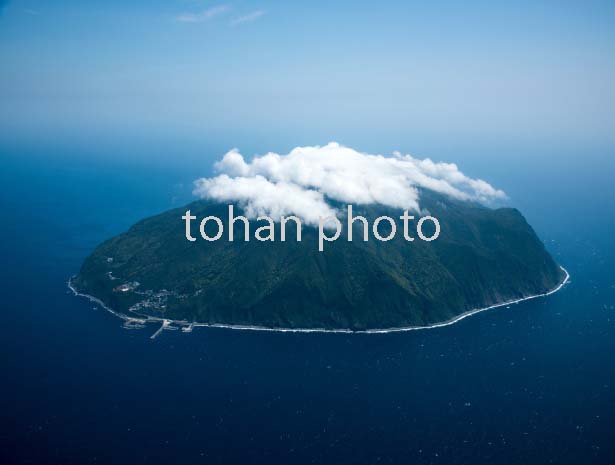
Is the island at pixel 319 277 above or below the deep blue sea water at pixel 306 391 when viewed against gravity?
above

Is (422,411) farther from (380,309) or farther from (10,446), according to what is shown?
(10,446)

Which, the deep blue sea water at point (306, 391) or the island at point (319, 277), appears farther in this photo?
the island at point (319, 277)

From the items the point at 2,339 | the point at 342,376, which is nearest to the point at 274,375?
the point at 342,376

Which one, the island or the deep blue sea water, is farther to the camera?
the island

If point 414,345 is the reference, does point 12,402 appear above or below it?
below

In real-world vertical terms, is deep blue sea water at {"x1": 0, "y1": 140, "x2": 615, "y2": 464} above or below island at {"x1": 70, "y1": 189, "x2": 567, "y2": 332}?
below
